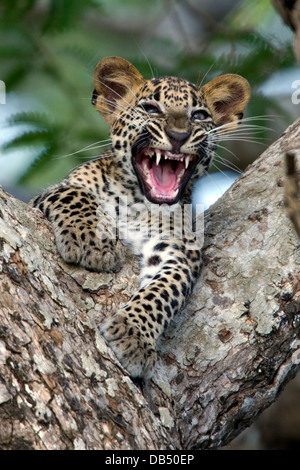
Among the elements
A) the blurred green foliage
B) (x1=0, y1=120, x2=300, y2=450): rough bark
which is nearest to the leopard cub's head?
the blurred green foliage

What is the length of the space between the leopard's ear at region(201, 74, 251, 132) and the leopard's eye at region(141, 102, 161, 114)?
2.22 feet

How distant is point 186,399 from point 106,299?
0.90 metres

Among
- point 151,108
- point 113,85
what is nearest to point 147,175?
point 151,108

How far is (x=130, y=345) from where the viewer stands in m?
4.47

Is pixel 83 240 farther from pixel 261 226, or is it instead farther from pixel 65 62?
pixel 65 62

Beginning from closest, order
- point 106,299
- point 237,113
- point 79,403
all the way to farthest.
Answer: point 79,403
point 106,299
point 237,113

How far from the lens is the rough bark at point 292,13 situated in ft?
8.41

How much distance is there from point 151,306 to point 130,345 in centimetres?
58

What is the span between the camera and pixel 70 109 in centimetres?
628

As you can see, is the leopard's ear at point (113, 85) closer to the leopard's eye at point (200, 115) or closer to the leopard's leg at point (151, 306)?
the leopard's eye at point (200, 115)

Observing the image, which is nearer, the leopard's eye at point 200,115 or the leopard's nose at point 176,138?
the leopard's nose at point 176,138

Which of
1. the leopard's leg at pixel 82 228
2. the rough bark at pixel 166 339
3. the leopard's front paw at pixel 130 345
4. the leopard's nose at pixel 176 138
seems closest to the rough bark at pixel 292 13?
the rough bark at pixel 166 339

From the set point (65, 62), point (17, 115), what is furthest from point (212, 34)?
point (17, 115)
